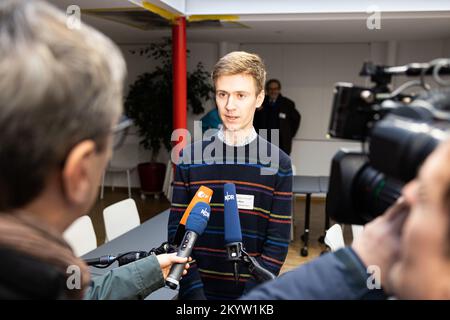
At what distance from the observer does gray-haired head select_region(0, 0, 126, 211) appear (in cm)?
49

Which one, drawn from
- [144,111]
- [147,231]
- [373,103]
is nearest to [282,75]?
[144,111]

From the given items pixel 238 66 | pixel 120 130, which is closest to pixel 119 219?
pixel 238 66

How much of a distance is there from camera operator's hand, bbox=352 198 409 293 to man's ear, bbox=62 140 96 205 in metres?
0.44

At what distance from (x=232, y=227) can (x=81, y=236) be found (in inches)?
59.0

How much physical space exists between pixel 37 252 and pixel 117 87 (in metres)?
0.25

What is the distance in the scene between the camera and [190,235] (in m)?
1.20

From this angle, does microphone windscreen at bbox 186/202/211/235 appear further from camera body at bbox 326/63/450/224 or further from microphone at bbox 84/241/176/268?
camera body at bbox 326/63/450/224

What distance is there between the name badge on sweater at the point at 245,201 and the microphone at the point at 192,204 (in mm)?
130

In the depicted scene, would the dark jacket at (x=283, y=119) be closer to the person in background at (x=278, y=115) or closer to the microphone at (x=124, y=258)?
the person in background at (x=278, y=115)

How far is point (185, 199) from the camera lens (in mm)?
1510

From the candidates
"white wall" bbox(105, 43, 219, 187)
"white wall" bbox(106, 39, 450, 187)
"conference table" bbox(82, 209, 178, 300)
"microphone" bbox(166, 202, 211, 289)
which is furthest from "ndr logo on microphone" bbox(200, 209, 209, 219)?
"white wall" bbox(105, 43, 219, 187)

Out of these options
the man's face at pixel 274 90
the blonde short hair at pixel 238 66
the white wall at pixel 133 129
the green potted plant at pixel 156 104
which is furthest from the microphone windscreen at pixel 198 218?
the white wall at pixel 133 129
